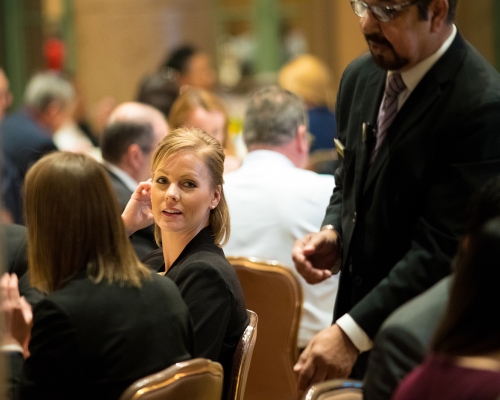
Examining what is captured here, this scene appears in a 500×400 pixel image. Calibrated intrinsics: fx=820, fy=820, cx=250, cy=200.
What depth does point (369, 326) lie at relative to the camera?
1997 mm

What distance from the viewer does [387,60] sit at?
80.4 inches

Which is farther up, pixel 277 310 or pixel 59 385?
pixel 59 385

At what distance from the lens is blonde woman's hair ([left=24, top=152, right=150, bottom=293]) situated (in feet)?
7.07

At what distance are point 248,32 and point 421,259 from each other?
9.55 meters

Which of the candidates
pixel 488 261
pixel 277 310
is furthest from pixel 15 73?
pixel 488 261

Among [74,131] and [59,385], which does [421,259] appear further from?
[74,131]

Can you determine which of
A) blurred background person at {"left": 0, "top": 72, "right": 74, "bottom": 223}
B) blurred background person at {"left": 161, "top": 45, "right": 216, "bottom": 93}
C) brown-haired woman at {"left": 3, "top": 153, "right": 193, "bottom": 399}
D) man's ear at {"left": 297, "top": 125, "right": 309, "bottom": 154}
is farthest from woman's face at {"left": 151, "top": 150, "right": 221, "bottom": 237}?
blurred background person at {"left": 161, "top": 45, "right": 216, "bottom": 93}

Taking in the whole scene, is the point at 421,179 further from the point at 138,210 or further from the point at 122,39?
the point at 122,39

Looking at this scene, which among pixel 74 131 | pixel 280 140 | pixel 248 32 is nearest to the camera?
pixel 280 140

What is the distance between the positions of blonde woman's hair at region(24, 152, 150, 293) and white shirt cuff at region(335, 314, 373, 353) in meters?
0.55

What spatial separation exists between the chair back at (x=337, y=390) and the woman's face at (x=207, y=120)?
300cm

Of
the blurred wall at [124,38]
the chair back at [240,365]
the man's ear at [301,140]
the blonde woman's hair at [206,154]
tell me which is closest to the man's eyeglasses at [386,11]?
the blonde woman's hair at [206,154]

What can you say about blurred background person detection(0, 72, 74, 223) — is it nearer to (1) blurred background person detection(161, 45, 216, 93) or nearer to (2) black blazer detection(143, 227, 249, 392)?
(1) blurred background person detection(161, 45, 216, 93)

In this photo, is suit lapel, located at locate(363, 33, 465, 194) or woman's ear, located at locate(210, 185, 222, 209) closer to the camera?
suit lapel, located at locate(363, 33, 465, 194)
